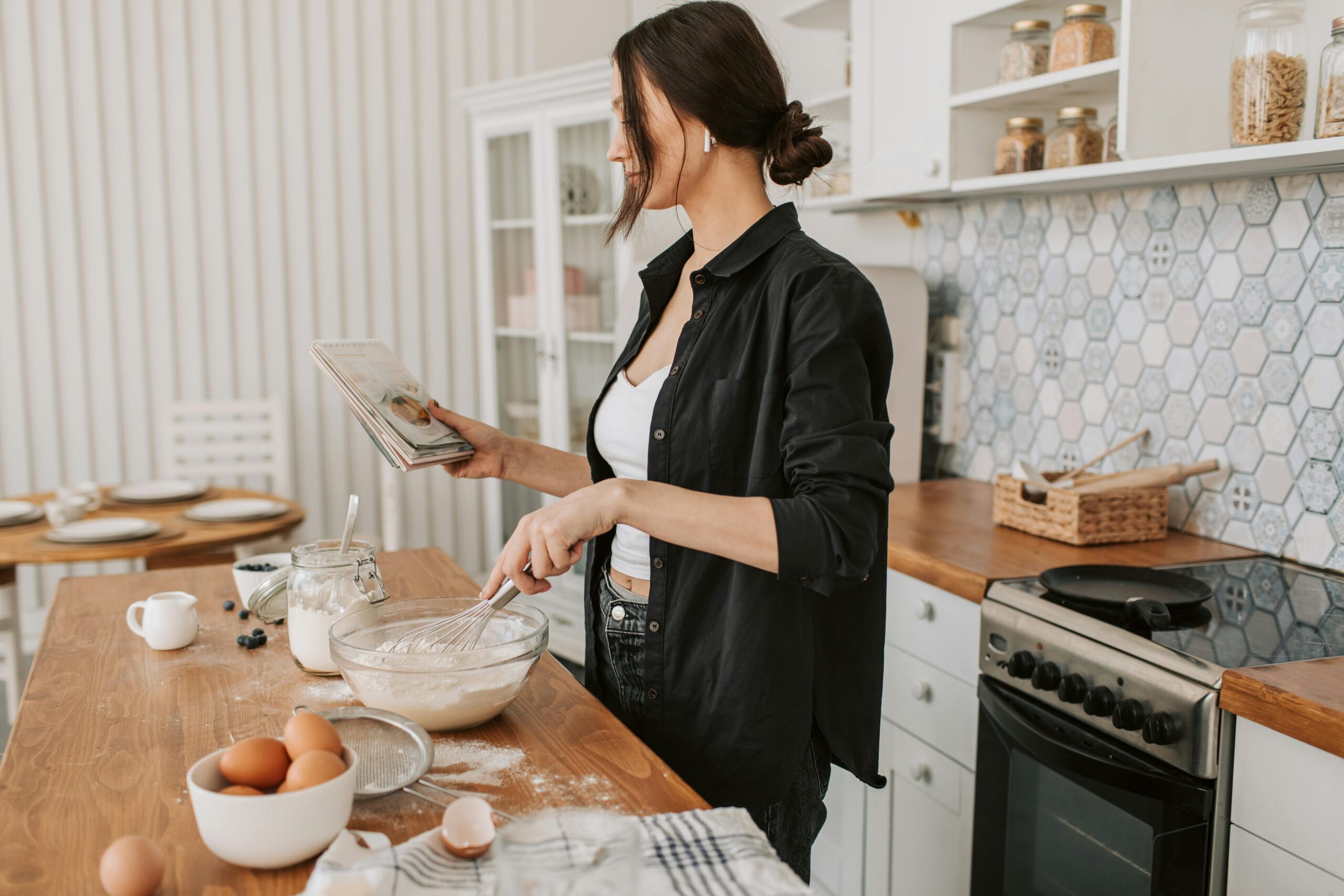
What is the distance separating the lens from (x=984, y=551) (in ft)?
6.64

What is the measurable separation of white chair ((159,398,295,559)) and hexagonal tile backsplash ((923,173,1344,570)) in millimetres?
2466

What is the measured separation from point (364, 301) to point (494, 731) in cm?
351

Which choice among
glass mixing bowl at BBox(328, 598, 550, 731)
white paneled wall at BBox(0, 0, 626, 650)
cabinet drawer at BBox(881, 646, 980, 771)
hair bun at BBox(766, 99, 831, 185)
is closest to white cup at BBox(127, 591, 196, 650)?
glass mixing bowl at BBox(328, 598, 550, 731)

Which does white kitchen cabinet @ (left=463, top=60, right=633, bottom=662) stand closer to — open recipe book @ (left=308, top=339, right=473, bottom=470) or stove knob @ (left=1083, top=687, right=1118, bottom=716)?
open recipe book @ (left=308, top=339, right=473, bottom=470)

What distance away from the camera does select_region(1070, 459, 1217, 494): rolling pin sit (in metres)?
A: 2.08

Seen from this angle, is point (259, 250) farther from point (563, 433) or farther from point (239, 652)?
point (239, 652)

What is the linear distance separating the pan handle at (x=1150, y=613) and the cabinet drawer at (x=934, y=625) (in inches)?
12.3

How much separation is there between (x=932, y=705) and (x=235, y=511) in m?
2.09

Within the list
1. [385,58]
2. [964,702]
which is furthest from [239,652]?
[385,58]

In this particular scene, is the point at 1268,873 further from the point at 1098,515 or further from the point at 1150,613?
the point at 1098,515

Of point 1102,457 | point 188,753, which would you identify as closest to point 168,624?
point 188,753

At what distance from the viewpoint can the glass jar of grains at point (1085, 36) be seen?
1929mm

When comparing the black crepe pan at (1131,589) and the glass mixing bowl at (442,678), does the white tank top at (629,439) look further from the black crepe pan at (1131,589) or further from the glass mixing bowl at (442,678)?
the black crepe pan at (1131,589)

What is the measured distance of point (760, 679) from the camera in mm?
1262
